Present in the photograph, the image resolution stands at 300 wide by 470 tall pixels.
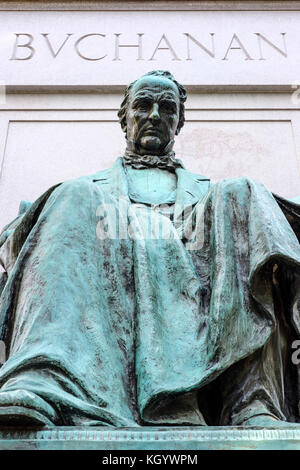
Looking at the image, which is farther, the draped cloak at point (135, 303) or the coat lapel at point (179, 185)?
the coat lapel at point (179, 185)

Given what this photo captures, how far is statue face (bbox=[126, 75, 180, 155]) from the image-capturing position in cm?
451

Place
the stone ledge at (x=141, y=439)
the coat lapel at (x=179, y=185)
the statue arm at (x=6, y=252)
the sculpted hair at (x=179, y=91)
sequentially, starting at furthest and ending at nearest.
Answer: the sculpted hair at (x=179, y=91) < the coat lapel at (x=179, y=185) < the statue arm at (x=6, y=252) < the stone ledge at (x=141, y=439)

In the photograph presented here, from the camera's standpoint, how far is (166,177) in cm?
446

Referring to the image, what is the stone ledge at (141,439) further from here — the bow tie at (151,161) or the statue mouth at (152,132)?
the statue mouth at (152,132)

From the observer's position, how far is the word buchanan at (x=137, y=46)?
7.24m

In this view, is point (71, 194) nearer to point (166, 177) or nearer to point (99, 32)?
point (166, 177)

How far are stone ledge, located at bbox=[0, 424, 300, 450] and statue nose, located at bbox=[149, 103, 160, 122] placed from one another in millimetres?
2349

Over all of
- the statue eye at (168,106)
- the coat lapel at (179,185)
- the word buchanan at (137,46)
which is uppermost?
the word buchanan at (137,46)

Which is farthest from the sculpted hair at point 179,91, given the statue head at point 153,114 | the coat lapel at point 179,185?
the coat lapel at point 179,185

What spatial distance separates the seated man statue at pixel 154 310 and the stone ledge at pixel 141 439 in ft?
0.36

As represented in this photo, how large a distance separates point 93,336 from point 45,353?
0.27 meters

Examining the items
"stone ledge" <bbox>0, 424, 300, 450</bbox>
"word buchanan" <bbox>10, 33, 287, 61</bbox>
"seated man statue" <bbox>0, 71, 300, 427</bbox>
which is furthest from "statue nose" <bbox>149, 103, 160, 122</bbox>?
"word buchanan" <bbox>10, 33, 287, 61</bbox>
